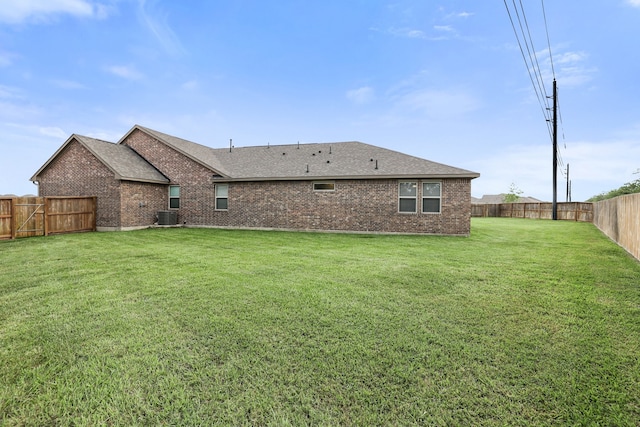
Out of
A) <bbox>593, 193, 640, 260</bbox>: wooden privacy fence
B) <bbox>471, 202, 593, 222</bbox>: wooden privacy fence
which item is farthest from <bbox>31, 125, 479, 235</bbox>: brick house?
<bbox>471, 202, 593, 222</bbox>: wooden privacy fence

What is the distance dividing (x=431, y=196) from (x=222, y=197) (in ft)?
36.2

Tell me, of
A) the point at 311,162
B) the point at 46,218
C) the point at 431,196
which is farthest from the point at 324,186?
the point at 46,218

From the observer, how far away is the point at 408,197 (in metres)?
13.9

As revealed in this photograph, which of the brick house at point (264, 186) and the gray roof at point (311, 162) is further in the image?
the gray roof at point (311, 162)

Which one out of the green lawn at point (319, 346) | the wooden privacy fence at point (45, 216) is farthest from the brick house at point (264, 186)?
the green lawn at point (319, 346)

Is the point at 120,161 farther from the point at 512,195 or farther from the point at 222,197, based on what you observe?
the point at 512,195

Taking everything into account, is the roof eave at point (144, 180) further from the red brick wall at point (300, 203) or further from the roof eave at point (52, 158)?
the roof eave at point (52, 158)

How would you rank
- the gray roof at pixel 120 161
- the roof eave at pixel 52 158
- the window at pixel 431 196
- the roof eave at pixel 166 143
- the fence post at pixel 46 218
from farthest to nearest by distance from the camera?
the roof eave at pixel 166 143 → the roof eave at pixel 52 158 → the gray roof at pixel 120 161 → the window at pixel 431 196 → the fence post at pixel 46 218

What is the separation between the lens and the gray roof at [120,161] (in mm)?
14852

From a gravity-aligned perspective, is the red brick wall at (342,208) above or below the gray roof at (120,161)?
below

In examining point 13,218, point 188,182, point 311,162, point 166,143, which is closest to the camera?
point 13,218

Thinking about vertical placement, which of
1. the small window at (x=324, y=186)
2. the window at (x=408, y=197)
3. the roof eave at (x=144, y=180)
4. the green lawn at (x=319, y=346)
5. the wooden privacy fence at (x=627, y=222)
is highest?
the roof eave at (x=144, y=180)

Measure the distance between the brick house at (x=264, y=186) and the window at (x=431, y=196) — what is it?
43mm

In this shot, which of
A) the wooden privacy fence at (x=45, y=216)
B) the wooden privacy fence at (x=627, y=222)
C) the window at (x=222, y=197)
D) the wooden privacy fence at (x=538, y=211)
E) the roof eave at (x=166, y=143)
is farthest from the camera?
the wooden privacy fence at (x=538, y=211)
